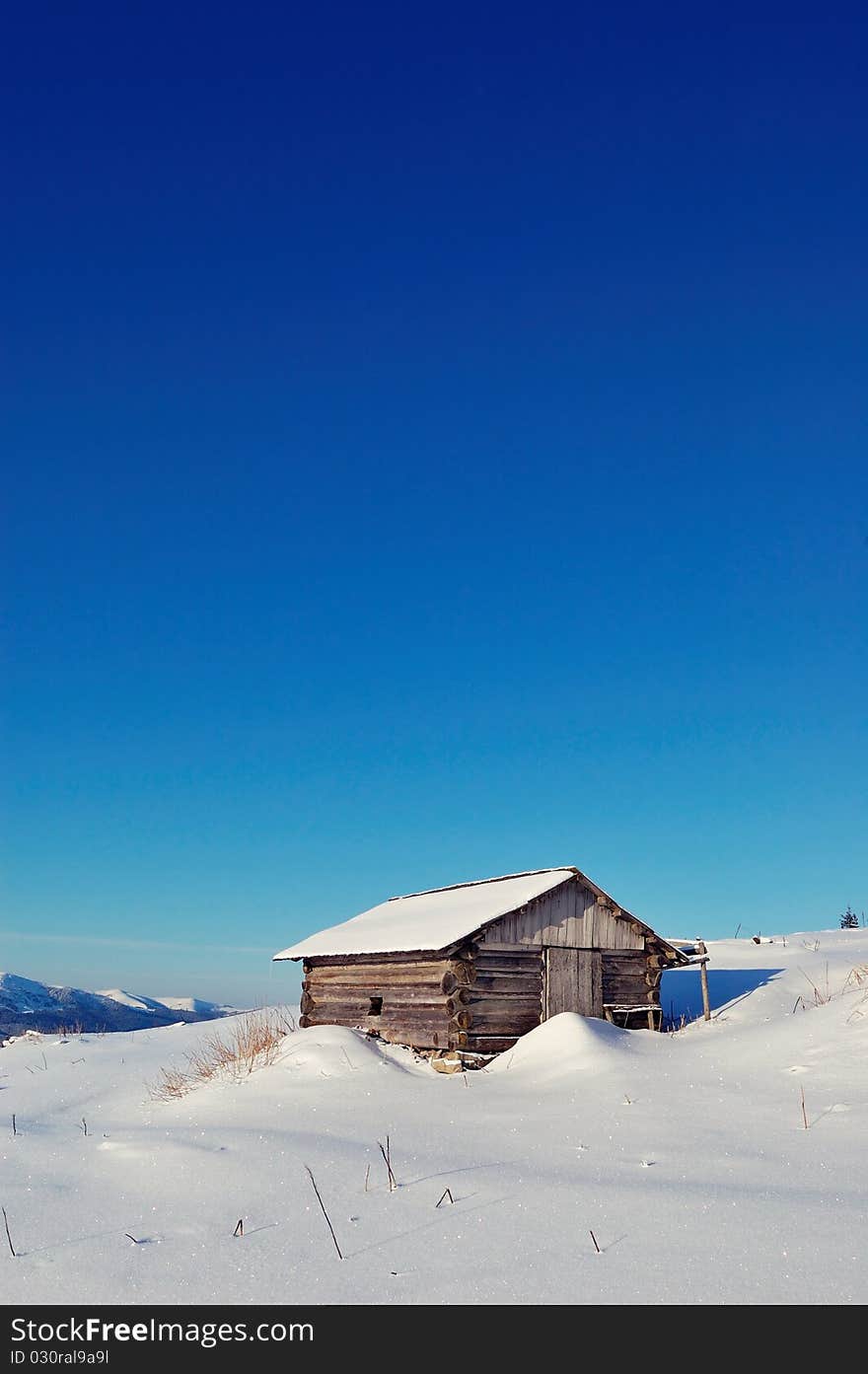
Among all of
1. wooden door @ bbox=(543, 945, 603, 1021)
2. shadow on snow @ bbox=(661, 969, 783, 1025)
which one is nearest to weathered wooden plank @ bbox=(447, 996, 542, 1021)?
wooden door @ bbox=(543, 945, 603, 1021)

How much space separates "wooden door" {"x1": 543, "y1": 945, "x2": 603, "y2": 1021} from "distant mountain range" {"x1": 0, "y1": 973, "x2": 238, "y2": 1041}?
44371mm

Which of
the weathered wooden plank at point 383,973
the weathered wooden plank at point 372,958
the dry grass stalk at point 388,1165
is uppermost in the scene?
the weathered wooden plank at point 372,958

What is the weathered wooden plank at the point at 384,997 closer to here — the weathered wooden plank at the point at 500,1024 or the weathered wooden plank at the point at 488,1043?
the weathered wooden plank at the point at 500,1024

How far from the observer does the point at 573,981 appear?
22484 millimetres

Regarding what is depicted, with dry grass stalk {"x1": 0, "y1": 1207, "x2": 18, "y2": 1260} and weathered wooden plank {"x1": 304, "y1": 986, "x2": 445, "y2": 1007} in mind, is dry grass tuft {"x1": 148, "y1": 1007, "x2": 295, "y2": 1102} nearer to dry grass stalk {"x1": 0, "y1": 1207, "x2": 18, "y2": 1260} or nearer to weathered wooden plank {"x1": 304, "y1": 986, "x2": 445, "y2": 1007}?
weathered wooden plank {"x1": 304, "y1": 986, "x2": 445, "y2": 1007}

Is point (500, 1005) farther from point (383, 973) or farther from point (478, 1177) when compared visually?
point (478, 1177)

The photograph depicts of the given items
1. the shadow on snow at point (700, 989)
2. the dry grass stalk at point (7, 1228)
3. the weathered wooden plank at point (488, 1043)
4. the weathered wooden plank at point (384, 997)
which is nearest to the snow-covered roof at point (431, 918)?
the weathered wooden plank at point (384, 997)

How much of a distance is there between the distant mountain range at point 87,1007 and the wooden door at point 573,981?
4437cm

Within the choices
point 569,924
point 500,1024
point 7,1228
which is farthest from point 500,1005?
point 7,1228

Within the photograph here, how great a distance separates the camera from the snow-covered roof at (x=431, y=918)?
21.2 metres

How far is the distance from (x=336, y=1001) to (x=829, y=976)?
14.6 metres
